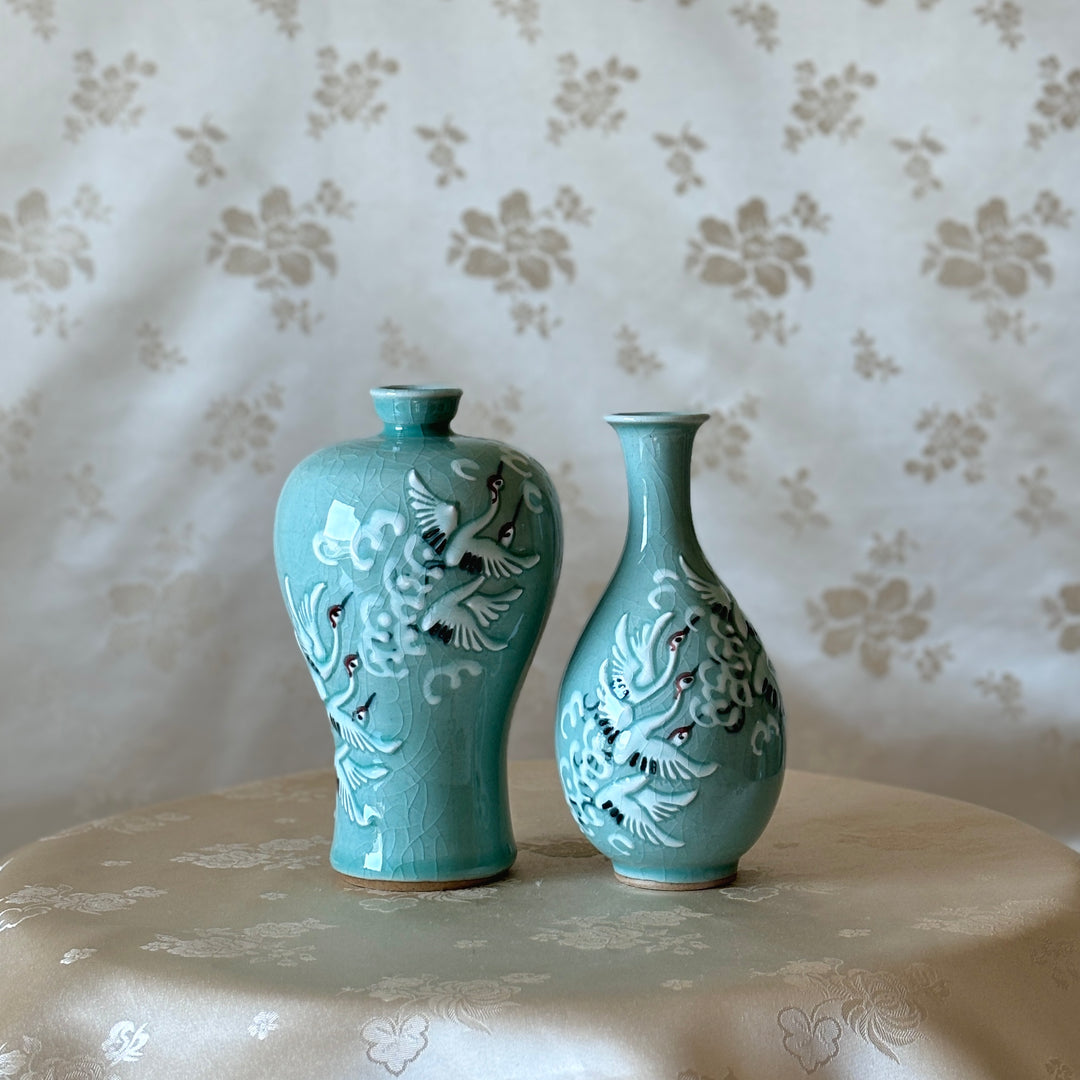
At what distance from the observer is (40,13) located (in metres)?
1.97

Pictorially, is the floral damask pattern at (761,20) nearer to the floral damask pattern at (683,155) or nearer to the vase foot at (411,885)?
the floral damask pattern at (683,155)

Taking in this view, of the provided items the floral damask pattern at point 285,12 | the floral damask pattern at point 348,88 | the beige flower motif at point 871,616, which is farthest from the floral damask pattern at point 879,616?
the floral damask pattern at point 285,12

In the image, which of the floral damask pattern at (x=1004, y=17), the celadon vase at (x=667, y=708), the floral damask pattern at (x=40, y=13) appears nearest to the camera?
the celadon vase at (x=667, y=708)

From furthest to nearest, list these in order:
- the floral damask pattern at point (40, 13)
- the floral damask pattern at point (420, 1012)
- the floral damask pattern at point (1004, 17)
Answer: the floral damask pattern at point (1004, 17) < the floral damask pattern at point (40, 13) < the floral damask pattern at point (420, 1012)

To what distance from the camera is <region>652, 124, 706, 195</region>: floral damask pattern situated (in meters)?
2.08

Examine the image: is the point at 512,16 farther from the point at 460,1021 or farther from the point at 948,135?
the point at 460,1021

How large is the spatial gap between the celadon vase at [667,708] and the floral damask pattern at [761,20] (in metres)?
1.21

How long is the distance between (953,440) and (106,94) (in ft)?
4.09

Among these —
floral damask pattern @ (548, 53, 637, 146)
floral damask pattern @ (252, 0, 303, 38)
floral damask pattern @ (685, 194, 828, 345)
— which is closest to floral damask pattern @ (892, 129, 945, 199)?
floral damask pattern @ (685, 194, 828, 345)

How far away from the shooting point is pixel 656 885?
105 cm

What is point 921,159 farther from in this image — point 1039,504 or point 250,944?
point 250,944

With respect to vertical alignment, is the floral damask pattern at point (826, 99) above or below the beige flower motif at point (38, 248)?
above

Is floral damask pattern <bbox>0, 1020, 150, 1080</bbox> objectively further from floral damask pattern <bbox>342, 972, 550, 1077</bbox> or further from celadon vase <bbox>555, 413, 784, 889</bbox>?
celadon vase <bbox>555, 413, 784, 889</bbox>

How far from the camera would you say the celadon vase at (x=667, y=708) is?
39.4 inches
